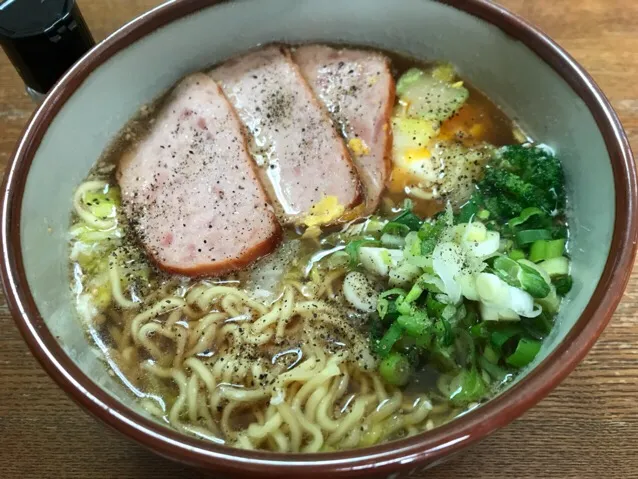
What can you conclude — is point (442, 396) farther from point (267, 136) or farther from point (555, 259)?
point (267, 136)

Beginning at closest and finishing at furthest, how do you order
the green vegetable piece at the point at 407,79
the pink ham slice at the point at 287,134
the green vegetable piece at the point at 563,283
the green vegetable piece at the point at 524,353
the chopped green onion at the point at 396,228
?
the green vegetable piece at the point at 524,353
the green vegetable piece at the point at 563,283
the chopped green onion at the point at 396,228
the pink ham slice at the point at 287,134
the green vegetable piece at the point at 407,79

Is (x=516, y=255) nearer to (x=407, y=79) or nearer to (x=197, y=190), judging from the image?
(x=407, y=79)

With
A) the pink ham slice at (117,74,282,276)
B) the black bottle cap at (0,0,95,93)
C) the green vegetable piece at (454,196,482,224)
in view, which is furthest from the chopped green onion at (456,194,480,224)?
the black bottle cap at (0,0,95,93)

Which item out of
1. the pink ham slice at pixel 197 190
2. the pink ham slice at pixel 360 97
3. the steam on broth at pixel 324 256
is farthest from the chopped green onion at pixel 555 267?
the pink ham slice at pixel 197 190

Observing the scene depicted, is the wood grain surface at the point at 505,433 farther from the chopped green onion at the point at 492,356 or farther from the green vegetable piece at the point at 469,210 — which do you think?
the green vegetable piece at the point at 469,210

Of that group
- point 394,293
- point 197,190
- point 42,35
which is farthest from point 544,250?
point 42,35

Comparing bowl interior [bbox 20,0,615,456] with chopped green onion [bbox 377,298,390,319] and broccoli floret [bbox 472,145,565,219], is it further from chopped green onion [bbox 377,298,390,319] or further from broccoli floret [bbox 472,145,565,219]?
chopped green onion [bbox 377,298,390,319]

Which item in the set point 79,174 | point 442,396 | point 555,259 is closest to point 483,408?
point 442,396
